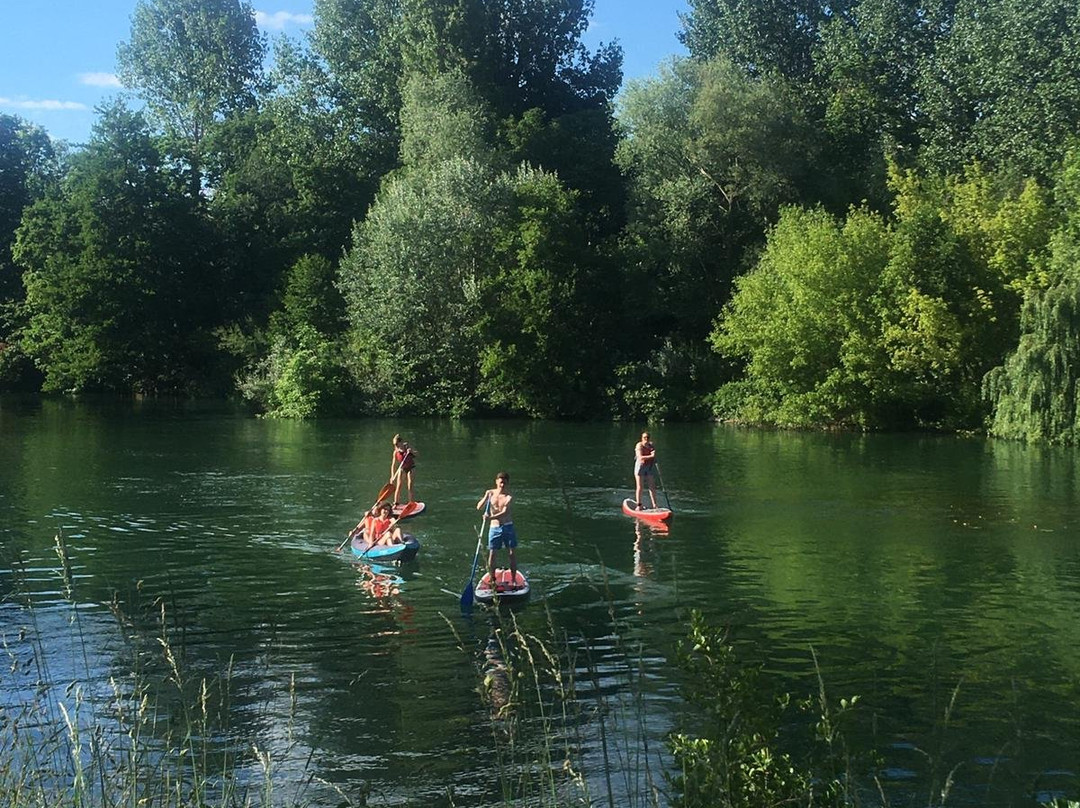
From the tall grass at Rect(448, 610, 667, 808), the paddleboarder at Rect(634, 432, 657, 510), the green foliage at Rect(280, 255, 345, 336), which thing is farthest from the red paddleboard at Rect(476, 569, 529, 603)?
the green foliage at Rect(280, 255, 345, 336)

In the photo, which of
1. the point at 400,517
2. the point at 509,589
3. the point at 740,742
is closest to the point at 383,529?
the point at 400,517

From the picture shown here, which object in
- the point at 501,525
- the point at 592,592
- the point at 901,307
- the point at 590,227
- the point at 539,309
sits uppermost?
the point at 590,227

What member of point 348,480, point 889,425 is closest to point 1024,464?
point 889,425

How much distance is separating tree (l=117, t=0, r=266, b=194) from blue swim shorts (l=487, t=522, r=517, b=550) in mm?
70479

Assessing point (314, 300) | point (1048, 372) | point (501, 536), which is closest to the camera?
point (501, 536)

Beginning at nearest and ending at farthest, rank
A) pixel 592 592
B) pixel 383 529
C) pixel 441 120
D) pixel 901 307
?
pixel 592 592 → pixel 383 529 → pixel 901 307 → pixel 441 120

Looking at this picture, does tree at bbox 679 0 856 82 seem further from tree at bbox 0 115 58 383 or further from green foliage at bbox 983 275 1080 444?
tree at bbox 0 115 58 383

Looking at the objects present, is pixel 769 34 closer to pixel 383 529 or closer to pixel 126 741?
pixel 383 529

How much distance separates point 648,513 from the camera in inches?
962

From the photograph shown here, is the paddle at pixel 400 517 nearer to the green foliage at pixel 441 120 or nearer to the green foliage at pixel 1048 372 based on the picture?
the green foliage at pixel 1048 372

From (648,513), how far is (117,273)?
49.9 m

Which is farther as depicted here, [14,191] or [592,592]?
[14,191]

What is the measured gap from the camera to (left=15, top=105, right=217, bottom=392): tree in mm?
66375

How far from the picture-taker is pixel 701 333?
57156 mm
